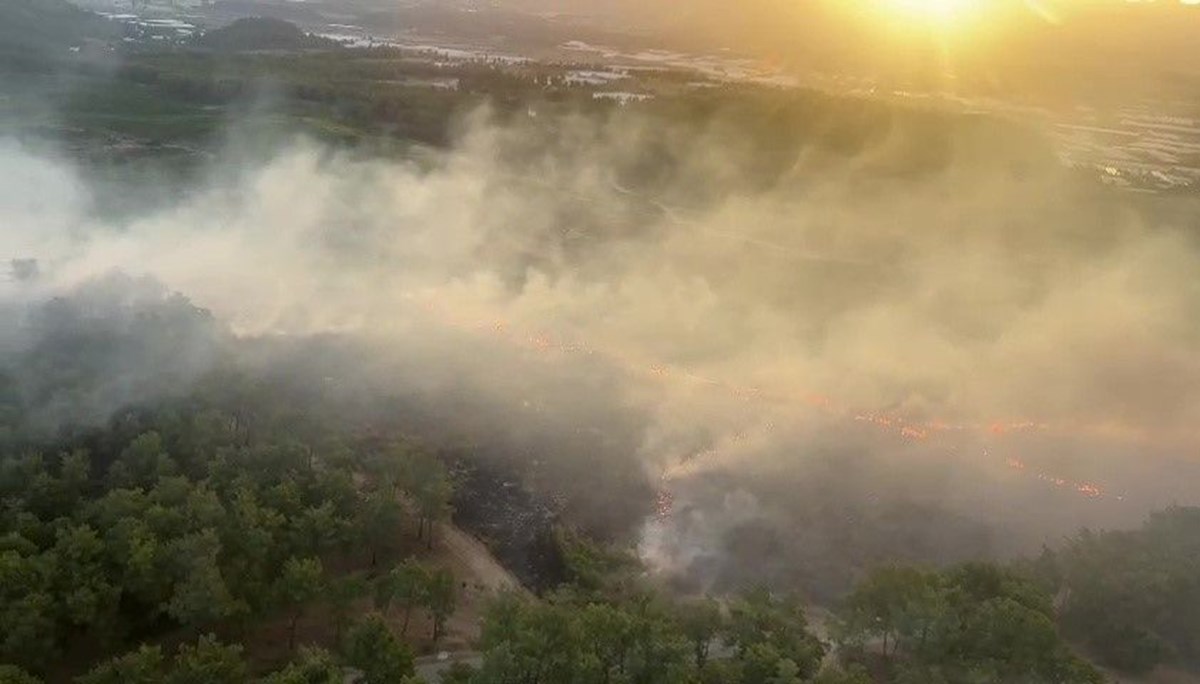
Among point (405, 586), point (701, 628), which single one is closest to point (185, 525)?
point (405, 586)

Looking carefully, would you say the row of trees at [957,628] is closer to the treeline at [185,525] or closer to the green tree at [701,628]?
the green tree at [701,628]

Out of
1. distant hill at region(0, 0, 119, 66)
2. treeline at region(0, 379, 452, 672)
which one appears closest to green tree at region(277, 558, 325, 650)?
treeline at region(0, 379, 452, 672)

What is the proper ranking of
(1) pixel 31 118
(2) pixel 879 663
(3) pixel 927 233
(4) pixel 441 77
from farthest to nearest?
(4) pixel 441 77 < (1) pixel 31 118 < (3) pixel 927 233 < (2) pixel 879 663

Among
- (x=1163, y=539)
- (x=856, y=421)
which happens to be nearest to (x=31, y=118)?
(x=856, y=421)

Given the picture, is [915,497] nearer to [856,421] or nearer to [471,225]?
[856,421]

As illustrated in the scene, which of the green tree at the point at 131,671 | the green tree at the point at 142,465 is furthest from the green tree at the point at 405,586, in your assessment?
the green tree at the point at 142,465

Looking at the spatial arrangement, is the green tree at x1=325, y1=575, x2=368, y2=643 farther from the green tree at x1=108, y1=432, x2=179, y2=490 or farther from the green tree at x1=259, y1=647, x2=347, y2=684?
the green tree at x1=108, y1=432, x2=179, y2=490

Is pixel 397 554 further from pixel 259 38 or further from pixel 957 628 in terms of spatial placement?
pixel 259 38
